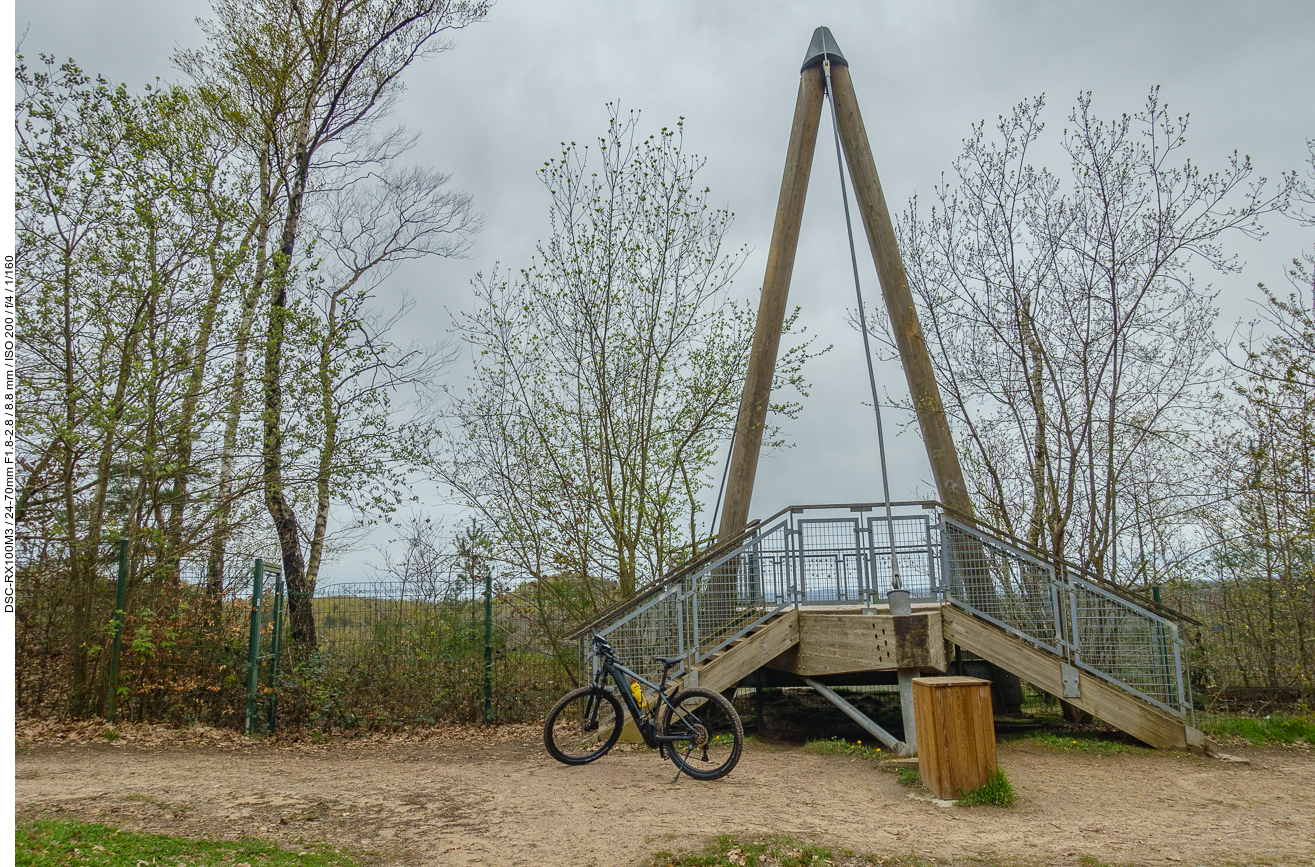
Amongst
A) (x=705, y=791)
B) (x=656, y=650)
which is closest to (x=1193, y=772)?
(x=705, y=791)

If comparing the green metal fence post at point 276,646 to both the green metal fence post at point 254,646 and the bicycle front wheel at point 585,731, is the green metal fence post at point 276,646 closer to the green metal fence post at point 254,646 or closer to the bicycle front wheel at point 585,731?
the green metal fence post at point 254,646

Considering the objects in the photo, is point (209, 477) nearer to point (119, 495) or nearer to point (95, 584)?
Result: point (119, 495)

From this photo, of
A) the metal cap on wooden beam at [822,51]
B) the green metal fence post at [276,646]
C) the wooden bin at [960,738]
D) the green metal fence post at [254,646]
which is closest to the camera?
the wooden bin at [960,738]

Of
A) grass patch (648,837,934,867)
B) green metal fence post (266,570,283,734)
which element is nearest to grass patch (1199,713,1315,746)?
grass patch (648,837,934,867)

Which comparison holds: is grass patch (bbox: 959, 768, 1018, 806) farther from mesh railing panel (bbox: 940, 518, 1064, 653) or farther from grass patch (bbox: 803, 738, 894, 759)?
mesh railing panel (bbox: 940, 518, 1064, 653)

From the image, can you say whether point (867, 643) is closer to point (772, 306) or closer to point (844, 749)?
point (844, 749)

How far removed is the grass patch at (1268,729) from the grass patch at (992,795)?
515 centimetres

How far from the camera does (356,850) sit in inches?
214

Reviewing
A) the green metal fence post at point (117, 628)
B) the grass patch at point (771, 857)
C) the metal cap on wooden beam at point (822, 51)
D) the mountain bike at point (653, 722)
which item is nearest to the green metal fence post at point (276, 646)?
the green metal fence post at point (117, 628)

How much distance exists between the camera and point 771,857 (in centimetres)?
510

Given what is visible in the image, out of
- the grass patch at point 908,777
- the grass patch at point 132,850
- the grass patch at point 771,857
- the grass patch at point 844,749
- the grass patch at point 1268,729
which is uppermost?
the grass patch at point 132,850

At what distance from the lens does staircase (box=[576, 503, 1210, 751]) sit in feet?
29.2

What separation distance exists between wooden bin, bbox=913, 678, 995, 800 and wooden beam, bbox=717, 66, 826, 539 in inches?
183

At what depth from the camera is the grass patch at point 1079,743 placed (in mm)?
8969
